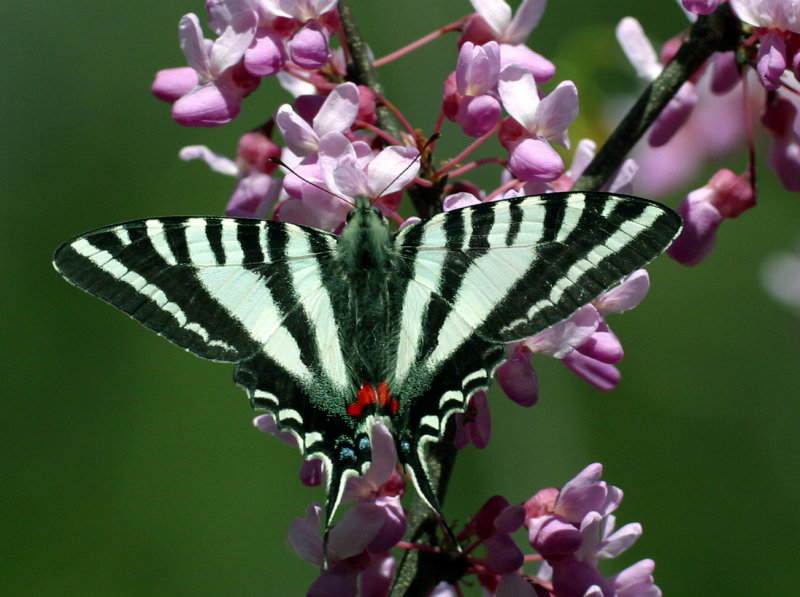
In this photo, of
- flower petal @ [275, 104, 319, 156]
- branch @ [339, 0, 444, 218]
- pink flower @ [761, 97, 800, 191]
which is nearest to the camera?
flower petal @ [275, 104, 319, 156]

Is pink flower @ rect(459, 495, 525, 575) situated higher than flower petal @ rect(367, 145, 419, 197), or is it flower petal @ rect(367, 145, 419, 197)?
flower petal @ rect(367, 145, 419, 197)

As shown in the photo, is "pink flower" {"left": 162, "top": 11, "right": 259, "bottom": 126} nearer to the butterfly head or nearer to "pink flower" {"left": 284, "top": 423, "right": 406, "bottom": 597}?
the butterfly head

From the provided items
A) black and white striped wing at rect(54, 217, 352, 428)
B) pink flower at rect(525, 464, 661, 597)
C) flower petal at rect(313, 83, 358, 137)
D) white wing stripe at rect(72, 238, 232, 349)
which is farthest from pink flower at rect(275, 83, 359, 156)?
pink flower at rect(525, 464, 661, 597)

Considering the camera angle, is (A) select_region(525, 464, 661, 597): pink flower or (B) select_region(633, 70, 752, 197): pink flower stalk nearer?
(A) select_region(525, 464, 661, 597): pink flower

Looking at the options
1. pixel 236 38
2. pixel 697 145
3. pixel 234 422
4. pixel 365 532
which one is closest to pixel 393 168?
pixel 236 38

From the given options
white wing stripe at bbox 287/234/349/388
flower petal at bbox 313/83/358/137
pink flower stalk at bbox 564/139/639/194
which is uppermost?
flower petal at bbox 313/83/358/137

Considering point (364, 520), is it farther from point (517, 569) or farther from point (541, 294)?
point (541, 294)
